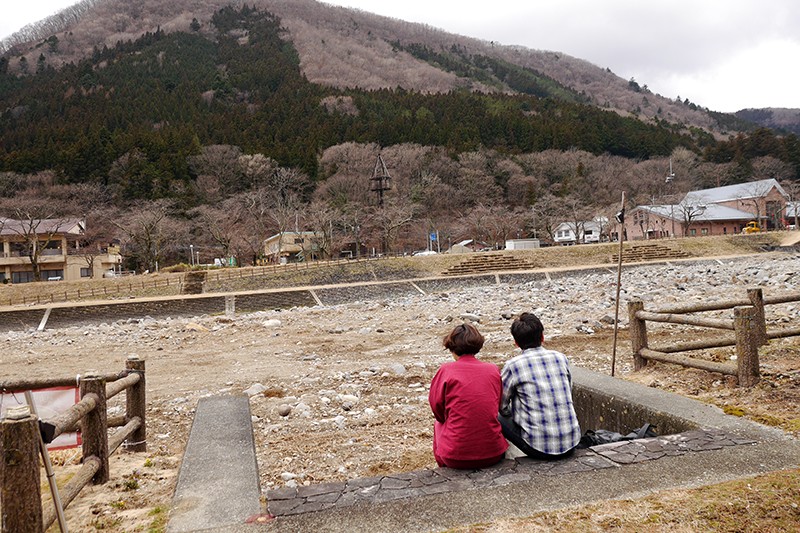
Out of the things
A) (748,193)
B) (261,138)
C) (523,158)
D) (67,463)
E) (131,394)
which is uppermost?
(261,138)

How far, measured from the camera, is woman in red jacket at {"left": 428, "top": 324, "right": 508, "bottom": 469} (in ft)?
10.6

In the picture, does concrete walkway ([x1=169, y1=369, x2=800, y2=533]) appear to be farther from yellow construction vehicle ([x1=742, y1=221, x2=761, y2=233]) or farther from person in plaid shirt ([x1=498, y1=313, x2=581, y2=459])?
yellow construction vehicle ([x1=742, y1=221, x2=761, y2=233])

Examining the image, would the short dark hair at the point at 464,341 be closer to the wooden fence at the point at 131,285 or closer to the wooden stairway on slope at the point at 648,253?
the wooden fence at the point at 131,285

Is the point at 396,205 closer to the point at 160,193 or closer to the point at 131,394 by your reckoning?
the point at 160,193

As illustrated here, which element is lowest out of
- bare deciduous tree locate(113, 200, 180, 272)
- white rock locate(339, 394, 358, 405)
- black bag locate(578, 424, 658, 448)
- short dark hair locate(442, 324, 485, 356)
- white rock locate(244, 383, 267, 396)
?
white rock locate(244, 383, 267, 396)

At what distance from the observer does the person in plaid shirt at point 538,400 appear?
3338 millimetres

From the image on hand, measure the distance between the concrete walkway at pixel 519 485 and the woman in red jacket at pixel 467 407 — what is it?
96 mm

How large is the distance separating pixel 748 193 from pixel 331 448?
70642mm

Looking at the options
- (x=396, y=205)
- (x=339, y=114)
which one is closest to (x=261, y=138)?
(x=339, y=114)

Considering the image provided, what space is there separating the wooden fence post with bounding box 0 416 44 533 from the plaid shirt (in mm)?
2597

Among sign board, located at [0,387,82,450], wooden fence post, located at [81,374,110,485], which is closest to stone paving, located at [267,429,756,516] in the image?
wooden fence post, located at [81,374,110,485]

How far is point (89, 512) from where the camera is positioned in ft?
A: 10.8

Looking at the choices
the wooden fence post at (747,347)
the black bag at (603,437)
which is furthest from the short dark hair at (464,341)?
the wooden fence post at (747,347)

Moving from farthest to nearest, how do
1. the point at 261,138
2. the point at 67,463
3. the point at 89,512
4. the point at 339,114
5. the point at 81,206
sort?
the point at 339,114 < the point at 261,138 < the point at 81,206 < the point at 67,463 < the point at 89,512
